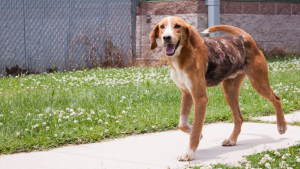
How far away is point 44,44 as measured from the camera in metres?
13.4

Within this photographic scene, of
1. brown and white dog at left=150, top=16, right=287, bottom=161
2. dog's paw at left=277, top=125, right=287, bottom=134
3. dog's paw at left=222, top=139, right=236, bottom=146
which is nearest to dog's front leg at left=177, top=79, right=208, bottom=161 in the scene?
brown and white dog at left=150, top=16, right=287, bottom=161

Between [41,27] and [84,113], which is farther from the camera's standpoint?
[41,27]

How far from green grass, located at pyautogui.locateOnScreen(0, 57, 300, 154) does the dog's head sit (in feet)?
4.81

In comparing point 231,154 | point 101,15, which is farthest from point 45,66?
point 231,154

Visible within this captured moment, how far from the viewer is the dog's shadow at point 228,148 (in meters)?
4.19

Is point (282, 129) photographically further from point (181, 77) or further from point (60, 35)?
point (60, 35)

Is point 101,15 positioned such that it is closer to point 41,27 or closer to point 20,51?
point 41,27

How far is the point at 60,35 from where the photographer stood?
13469 millimetres

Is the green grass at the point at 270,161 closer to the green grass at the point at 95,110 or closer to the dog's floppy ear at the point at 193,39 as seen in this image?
the dog's floppy ear at the point at 193,39

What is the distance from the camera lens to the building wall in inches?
525

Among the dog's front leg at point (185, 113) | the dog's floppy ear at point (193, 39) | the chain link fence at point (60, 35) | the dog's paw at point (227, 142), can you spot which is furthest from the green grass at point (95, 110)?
the chain link fence at point (60, 35)

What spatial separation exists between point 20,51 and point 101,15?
2792mm

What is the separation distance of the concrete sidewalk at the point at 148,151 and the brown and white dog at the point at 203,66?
0.19 meters

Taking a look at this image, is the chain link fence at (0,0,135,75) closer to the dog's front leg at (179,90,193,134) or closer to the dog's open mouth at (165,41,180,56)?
the dog's front leg at (179,90,193,134)
